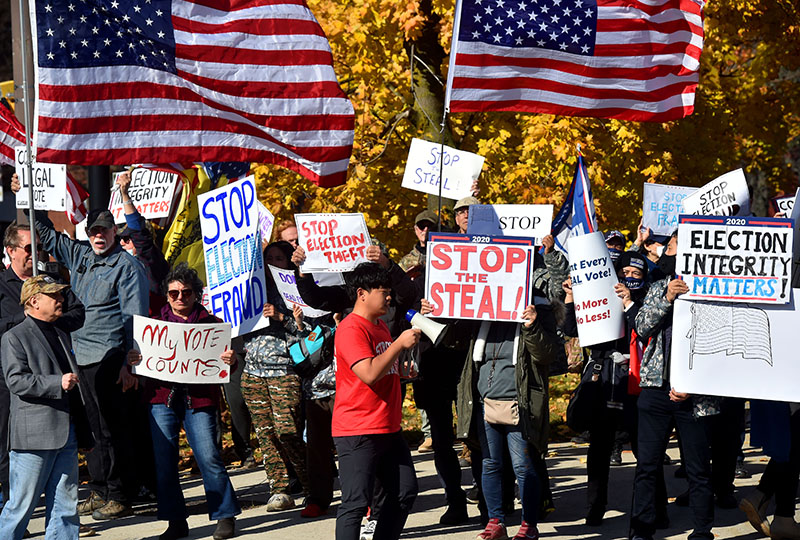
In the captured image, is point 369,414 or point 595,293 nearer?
point 369,414

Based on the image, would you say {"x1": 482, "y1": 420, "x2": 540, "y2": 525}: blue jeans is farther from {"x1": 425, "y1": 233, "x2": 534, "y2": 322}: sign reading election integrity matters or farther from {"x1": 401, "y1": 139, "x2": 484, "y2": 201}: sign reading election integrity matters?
{"x1": 401, "y1": 139, "x2": 484, "y2": 201}: sign reading election integrity matters

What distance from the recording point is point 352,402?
7.10m

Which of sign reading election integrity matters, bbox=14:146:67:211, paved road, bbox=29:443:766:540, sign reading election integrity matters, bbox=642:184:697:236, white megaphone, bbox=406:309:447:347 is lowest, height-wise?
paved road, bbox=29:443:766:540

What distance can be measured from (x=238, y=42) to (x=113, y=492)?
378cm

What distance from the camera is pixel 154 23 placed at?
8484 mm

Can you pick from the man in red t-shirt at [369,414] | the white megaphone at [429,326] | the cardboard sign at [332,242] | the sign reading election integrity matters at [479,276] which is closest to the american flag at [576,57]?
the cardboard sign at [332,242]

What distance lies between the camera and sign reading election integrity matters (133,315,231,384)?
865 centimetres

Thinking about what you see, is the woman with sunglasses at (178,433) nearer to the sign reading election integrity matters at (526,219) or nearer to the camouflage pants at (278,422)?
the camouflage pants at (278,422)

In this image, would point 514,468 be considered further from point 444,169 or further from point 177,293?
point 444,169

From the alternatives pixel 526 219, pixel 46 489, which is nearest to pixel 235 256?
pixel 46 489

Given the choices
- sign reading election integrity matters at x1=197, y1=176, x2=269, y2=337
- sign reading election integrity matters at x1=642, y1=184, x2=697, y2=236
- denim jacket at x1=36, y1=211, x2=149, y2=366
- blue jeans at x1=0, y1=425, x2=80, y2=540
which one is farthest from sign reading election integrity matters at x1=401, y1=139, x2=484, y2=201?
blue jeans at x1=0, y1=425, x2=80, y2=540

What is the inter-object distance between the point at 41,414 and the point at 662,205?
278 inches

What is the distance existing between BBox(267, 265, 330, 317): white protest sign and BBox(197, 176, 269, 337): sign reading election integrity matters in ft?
0.41

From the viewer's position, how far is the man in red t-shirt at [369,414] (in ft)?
22.8
